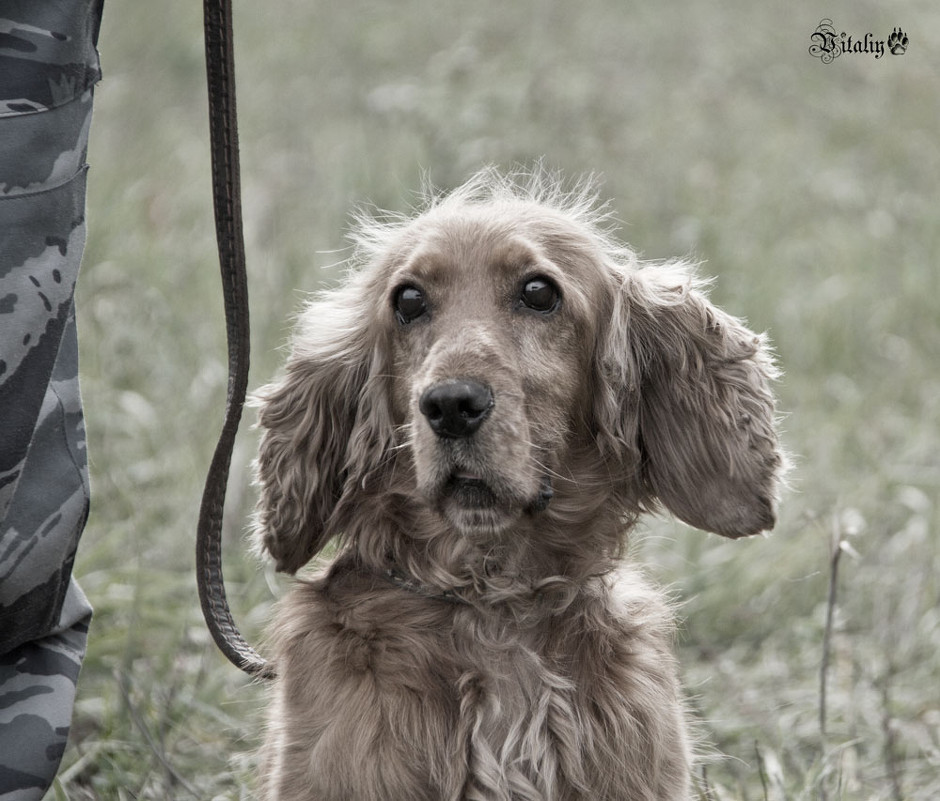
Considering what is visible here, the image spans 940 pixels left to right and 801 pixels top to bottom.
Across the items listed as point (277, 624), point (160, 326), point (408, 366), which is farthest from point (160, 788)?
point (160, 326)

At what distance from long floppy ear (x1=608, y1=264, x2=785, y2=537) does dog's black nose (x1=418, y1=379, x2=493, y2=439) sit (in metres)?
0.55

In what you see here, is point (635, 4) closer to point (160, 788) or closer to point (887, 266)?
point (887, 266)

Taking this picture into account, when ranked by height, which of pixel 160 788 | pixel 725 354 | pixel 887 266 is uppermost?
pixel 887 266

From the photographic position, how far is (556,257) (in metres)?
2.77

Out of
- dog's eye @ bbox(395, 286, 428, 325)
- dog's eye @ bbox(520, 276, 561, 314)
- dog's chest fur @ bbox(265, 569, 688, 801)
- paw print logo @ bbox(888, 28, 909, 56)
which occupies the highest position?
paw print logo @ bbox(888, 28, 909, 56)

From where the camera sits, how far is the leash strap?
2.56 metres

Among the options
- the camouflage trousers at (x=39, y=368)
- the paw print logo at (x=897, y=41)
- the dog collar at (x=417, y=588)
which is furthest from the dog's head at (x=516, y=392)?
the paw print logo at (x=897, y=41)

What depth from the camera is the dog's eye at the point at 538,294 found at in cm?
266

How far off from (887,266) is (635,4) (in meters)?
4.93

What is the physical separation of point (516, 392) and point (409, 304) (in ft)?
1.25

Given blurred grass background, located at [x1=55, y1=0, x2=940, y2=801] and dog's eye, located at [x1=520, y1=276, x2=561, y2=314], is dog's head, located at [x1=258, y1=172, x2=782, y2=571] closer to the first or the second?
dog's eye, located at [x1=520, y1=276, x2=561, y2=314]

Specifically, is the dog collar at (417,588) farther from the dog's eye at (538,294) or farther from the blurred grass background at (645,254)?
the blurred grass background at (645,254)

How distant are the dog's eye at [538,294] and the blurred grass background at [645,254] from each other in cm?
73

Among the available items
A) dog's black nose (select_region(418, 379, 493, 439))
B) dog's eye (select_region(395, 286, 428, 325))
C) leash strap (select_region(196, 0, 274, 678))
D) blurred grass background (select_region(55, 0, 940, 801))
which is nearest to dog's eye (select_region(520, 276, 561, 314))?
dog's eye (select_region(395, 286, 428, 325))
